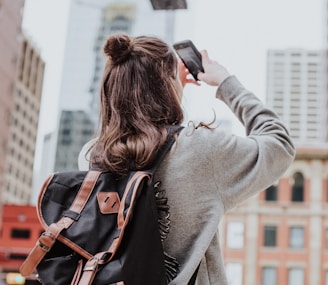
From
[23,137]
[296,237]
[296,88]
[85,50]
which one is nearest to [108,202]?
[296,237]

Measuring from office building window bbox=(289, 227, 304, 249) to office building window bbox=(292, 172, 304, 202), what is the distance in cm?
72

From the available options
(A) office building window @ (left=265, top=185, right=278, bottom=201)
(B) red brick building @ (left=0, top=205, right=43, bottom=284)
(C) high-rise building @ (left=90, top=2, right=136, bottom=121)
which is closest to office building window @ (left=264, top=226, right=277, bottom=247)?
(A) office building window @ (left=265, top=185, right=278, bottom=201)

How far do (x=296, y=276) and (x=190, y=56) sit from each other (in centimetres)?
1530

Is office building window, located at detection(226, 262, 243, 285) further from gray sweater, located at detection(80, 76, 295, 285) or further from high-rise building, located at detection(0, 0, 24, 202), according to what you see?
gray sweater, located at detection(80, 76, 295, 285)

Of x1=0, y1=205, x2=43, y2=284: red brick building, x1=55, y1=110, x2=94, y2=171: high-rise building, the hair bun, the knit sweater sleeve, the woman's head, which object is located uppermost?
x1=55, y1=110, x2=94, y2=171: high-rise building

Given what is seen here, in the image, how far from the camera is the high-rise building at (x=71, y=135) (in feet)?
75.0

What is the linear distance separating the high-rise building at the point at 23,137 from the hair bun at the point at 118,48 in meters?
35.1

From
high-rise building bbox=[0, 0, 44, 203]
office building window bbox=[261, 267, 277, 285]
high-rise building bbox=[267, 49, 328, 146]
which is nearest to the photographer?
office building window bbox=[261, 267, 277, 285]

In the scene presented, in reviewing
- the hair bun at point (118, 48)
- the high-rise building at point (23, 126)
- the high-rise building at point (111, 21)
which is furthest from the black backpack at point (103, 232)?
the high-rise building at point (23, 126)

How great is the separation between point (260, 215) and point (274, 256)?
3.35 feet

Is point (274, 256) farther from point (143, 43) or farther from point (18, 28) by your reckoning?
point (143, 43)

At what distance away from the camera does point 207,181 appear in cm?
87

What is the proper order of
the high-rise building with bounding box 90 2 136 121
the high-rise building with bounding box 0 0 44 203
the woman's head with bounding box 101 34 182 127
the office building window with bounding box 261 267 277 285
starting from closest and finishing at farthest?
1. the woman's head with bounding box 101 34 182 127
2. the office building window with bounding box 261 267 277 285
3. the high-rise building with bounding box 90 2 136 121
4. the high-rise building with bounding box 0 0 44 203

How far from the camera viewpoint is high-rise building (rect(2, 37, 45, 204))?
1458 inches
